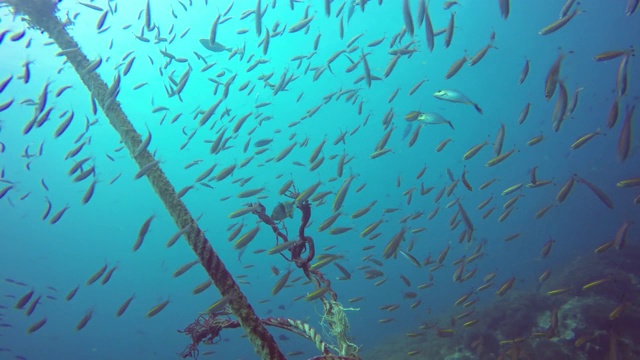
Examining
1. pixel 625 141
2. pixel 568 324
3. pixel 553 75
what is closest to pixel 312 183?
pixel 568 324

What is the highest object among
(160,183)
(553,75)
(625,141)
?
(160,183)

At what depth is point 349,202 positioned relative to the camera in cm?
8650

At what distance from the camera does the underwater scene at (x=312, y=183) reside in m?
5.79

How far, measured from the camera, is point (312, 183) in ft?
90.3

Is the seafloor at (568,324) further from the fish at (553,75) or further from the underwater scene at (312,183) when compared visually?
the fish at (553,75)

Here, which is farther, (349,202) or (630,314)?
(349,202)

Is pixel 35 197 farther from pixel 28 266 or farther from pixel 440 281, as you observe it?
pixel 440 281

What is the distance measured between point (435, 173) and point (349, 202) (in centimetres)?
2618

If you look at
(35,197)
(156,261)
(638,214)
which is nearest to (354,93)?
(638,214)

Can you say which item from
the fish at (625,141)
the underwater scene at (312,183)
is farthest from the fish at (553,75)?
the fish at (625,141)

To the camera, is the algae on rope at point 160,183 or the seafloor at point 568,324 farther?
the seafloor at point 568,324

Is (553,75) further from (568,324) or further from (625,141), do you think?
(568,324)

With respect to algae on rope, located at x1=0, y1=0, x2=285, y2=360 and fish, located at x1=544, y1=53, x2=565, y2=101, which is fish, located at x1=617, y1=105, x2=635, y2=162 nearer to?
fish, located at x1=544, y1=53, x2=565, y2=101

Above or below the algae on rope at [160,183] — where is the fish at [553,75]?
below
